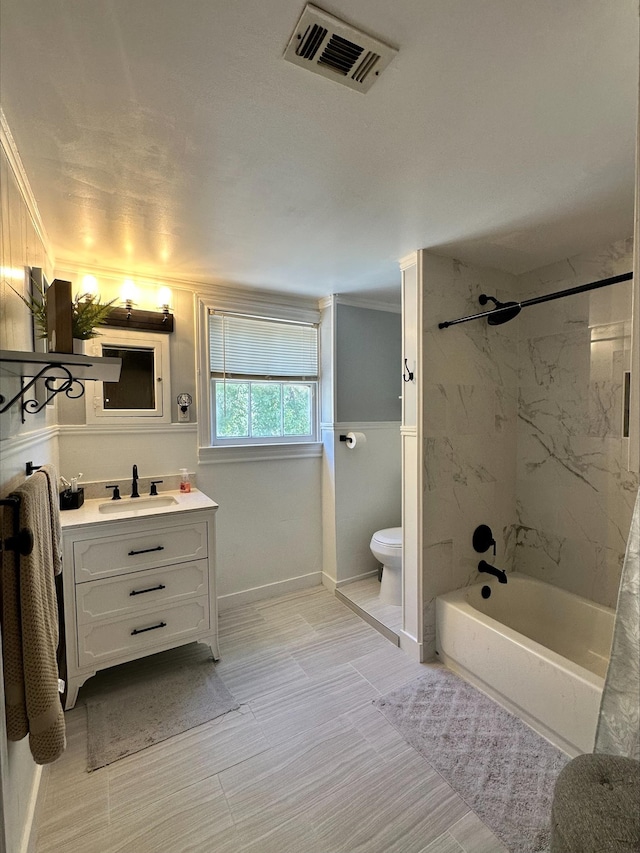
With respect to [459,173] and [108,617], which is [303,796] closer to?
[108,617]

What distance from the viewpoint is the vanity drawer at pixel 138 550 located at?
1.90 meters

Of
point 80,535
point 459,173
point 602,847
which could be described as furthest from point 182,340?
point 602,847

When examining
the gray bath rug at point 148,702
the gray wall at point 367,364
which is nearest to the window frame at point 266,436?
the gray wall at point 367,364

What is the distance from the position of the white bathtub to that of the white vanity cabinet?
1.37 meters

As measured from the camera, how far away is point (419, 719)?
5.92 ft

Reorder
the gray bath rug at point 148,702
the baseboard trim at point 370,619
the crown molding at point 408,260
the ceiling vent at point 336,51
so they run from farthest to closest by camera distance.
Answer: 1. the baseboard trim at point 370,619
2. the crown molding at point 408,260
3. the gray bath rug at point 148,702
4. the ceiling vent at point 336,51

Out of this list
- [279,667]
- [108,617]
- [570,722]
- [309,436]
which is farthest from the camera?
[309,436]

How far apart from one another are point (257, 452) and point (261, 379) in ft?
1.79

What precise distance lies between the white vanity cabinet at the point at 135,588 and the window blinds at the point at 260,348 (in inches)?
42.6

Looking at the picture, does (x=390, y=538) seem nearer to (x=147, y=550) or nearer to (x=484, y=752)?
(x=484, y=752)

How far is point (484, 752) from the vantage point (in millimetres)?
1622

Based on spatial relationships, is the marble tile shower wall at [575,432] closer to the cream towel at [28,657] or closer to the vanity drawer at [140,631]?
the vanity drawer at [140,631]

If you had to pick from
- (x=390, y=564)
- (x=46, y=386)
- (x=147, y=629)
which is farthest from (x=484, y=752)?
(x=46, y=386)

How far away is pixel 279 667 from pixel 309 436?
5.25 ft
